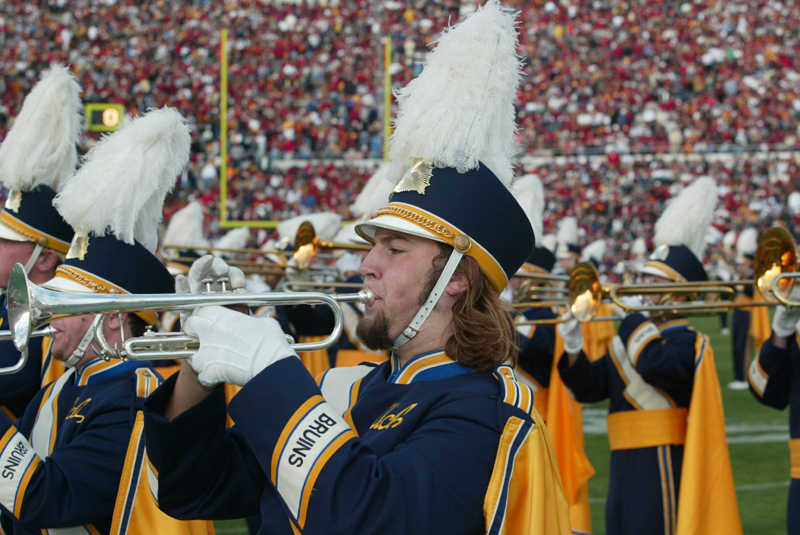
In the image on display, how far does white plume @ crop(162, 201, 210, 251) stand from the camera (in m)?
8.60

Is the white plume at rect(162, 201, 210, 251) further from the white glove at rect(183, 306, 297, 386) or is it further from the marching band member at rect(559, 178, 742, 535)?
the white glove at rect(183, 306, 297, 386)

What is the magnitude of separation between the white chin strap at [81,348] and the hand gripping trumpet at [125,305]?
68cm

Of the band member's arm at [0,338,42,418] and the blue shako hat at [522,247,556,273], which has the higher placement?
the blue shako hat at [522,247,556,273]

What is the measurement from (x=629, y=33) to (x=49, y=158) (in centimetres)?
2630

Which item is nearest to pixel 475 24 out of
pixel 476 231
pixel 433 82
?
pixel 433 82

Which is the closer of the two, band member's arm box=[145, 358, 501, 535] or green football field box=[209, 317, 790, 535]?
band member's arm box=[145, 358, 501, 535]

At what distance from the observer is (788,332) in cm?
395

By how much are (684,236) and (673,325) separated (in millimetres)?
900

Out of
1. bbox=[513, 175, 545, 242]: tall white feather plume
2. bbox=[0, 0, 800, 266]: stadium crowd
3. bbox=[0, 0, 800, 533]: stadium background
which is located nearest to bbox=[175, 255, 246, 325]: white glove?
bbox=[513, 175, 545, 242]: tall white feather plume

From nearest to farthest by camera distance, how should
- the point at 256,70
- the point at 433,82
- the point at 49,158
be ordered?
the point at 433,82
the point at 49,158
the point at 256,70

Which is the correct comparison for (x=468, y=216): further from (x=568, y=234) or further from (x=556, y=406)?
(x=568, y=234)

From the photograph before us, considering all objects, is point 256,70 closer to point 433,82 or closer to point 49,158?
point 49,158

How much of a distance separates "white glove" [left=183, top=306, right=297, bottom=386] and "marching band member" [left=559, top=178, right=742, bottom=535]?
120 inches

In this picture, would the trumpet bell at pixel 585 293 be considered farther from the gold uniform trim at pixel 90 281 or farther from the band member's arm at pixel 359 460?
the band member's arm at pixel 359 460
